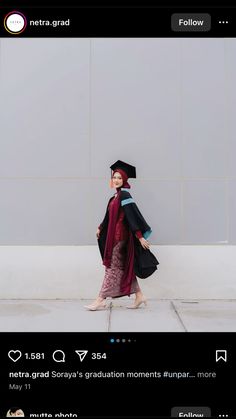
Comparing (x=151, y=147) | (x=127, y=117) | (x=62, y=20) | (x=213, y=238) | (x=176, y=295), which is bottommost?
(x=176, y=295)

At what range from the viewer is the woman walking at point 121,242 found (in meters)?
5.35

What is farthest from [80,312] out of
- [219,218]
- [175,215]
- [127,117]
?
[127,117]

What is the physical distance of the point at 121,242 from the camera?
543 centimetres

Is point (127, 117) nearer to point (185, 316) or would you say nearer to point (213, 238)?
point (213, 238)

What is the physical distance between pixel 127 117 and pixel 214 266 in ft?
8.63

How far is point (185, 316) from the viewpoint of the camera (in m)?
5.16

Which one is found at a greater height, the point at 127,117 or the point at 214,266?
the point at 127,117

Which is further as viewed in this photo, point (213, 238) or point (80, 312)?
point (213, 238)
